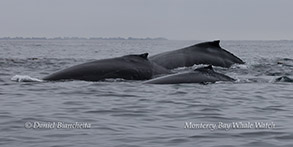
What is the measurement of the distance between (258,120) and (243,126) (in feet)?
2.46

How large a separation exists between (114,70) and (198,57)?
555cm

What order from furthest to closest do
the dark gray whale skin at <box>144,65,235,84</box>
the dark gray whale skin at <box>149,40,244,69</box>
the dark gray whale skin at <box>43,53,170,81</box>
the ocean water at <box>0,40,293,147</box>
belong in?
the dark gray whale skin at <box>149,40,244,69</box> < the dark gray whale skin at <box>43,53,170,81</box> < the dark gray whale skin at <box>144,65,235,84</box> < the ocean water at <box>0,40,293,147</box>

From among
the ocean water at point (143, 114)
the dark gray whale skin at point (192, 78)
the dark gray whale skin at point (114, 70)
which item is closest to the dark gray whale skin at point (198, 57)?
the dark gray whale skin at point (114, 70)

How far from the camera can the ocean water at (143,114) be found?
26.2 ft

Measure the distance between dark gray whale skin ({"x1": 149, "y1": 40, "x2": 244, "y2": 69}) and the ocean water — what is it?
4746 mm

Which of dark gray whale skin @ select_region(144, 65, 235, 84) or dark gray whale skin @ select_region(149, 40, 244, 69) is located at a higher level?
dark gray whale skin @ select_region(149, 40, 244, 69)

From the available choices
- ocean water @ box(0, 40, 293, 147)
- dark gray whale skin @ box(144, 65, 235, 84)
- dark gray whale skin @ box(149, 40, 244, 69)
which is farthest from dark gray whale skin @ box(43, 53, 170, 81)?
dark gray whale skin @ box(149, 40, 244, 69)

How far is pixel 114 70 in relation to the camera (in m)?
15.6

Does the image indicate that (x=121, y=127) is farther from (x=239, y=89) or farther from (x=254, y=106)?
(x=239, y=89)

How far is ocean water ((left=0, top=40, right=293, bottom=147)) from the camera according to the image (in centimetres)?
800

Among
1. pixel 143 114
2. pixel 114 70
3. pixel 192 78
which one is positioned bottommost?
pixel 143 114

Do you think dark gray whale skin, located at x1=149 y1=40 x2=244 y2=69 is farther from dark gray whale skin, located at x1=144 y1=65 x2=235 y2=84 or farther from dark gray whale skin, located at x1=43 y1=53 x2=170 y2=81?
dark gray whale skin, located at x1=144 y1=65 x2=235 y2=84

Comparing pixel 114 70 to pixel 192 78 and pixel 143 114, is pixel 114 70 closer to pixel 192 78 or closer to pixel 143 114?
pixel 192 78

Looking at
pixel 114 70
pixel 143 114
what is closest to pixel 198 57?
pixel 114 70
